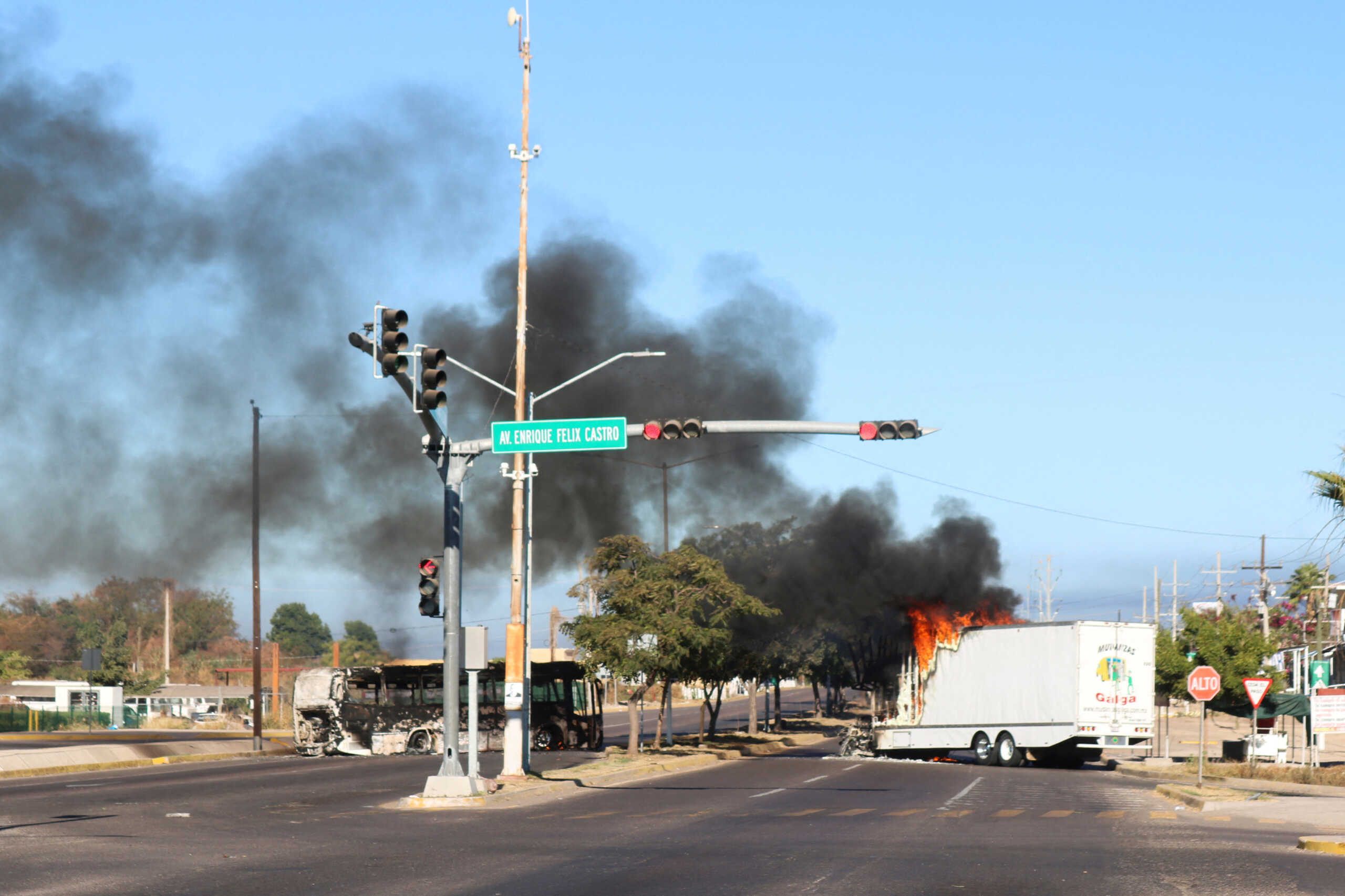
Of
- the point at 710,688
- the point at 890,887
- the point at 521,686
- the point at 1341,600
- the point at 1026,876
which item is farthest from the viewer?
the point at 1341,600

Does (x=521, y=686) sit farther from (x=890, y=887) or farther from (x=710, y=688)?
(x=710, y=688)

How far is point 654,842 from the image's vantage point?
1622cm

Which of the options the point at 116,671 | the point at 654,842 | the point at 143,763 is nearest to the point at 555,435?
the point at 654,842

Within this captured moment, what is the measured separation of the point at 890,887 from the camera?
11.8m

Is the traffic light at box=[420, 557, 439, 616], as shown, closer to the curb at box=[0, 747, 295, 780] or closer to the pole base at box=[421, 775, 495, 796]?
the pole base at box=[421, 775, 495, 796]

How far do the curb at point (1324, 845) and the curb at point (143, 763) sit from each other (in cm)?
2677

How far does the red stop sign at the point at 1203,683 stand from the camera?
89.7 feet

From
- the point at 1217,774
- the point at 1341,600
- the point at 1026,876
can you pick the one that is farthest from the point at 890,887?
the point at 1341,600

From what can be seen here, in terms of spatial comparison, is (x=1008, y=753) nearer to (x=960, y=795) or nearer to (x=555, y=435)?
(x=960, y=795)

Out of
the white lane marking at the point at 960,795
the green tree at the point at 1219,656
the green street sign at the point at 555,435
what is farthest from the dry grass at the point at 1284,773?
the green street sign at the point at 555,435

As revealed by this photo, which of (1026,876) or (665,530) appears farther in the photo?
(665,530)

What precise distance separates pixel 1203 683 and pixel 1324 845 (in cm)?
1289

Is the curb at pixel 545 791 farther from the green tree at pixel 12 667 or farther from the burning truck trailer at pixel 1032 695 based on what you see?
the green tree at pixel 12 667

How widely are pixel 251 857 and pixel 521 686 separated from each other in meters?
11.0
